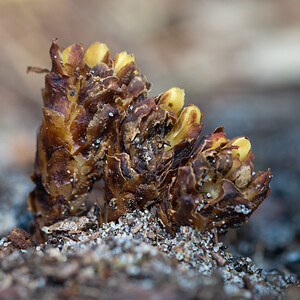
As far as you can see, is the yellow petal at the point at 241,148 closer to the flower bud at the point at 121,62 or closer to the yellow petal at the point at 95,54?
the flower bud at the point at 121,62

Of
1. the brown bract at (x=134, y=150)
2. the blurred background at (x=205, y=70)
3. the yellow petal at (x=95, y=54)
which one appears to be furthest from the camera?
the blurred background at (x=205, y=70)

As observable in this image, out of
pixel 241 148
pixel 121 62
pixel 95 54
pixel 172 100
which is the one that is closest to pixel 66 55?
pixel 95 54

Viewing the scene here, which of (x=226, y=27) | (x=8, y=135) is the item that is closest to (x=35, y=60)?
(x=8, y=135)

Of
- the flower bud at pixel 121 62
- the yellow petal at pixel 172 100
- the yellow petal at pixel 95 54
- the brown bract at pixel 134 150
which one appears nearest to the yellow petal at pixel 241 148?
the brown bract at pixel 134 150

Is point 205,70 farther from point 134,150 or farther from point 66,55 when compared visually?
point 134,150

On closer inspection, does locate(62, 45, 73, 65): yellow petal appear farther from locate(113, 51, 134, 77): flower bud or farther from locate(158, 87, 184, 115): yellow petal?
locate(158, 87, 184, 115): yellow petal

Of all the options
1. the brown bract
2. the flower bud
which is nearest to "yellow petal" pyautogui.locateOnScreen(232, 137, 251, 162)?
the brown bract
